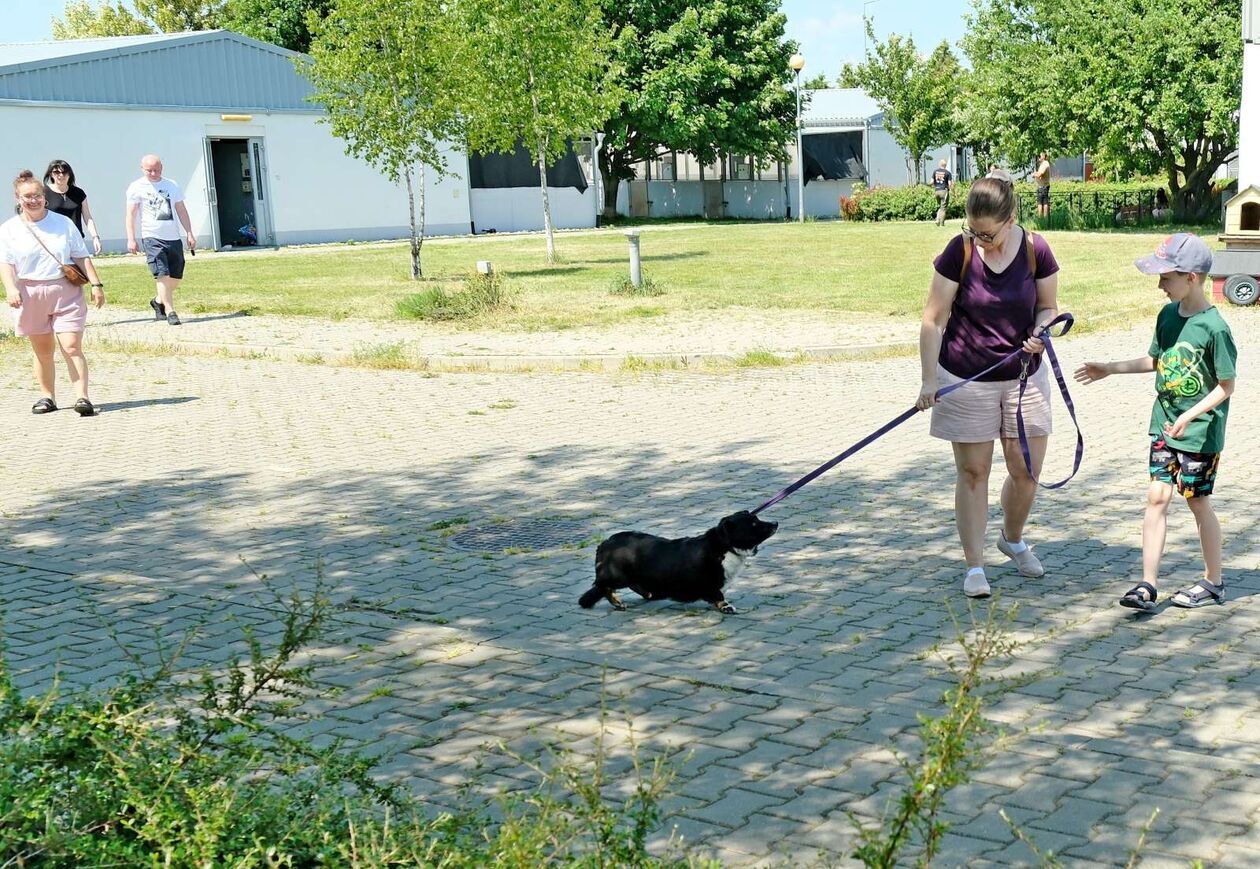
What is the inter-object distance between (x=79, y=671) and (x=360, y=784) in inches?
99.7

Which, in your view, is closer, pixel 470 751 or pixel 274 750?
pixel 274 750

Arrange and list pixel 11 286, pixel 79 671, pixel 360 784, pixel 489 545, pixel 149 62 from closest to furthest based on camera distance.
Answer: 1. pixel 360 784
2. pixel 79 671
3. pixel 489 545
4. pixel 11 286
5. pixel 149 62

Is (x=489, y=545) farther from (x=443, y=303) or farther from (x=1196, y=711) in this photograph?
(x=443, y=303)

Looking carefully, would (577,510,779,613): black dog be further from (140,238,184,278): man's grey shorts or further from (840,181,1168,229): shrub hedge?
(840,181,1168,229): shrub hedge

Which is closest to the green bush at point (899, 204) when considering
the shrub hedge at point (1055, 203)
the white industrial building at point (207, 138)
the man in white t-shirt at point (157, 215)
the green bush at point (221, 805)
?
the shrub hedge at point (1055, 203)

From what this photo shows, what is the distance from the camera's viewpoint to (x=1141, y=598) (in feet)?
20.1

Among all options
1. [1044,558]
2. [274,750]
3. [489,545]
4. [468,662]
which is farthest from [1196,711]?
[489,545]

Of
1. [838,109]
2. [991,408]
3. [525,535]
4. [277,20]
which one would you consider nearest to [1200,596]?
[991,408]

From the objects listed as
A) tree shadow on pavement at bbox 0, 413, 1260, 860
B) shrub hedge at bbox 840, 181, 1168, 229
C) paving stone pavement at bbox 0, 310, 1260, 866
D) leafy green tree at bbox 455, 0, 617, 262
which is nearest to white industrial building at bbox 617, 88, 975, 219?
shrub hedge at bbox 840, 181, 1168, 229

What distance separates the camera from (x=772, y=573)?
7039 mm

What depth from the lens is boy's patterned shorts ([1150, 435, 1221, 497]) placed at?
20.1 ft

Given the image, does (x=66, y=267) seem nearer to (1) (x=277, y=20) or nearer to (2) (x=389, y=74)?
(2) (x=389, y=74)

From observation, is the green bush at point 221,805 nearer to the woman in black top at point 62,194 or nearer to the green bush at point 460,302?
the woman in black top at point 62,194

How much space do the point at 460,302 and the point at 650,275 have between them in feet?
24.8
